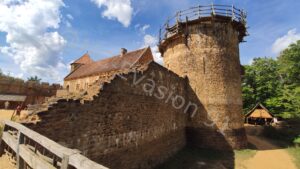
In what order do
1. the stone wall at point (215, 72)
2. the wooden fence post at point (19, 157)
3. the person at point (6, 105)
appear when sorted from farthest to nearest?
the person at point (6, 105), the stone wall at point (215, 72), the wooden fence post at point (19, 157)

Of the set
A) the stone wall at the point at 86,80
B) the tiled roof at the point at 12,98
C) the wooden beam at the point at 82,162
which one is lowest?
the wooden beam at the point at 82,162

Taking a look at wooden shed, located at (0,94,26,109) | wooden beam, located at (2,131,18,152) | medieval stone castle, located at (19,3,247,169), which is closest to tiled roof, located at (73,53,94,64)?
wooden shed, located at (0,94,26,109)

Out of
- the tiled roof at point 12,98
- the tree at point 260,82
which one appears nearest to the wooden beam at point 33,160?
the tiled roof at point 12,98

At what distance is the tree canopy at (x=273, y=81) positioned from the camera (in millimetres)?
22125

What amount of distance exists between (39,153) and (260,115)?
27077 millimetres

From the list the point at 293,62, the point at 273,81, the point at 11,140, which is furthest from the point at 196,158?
the point at 273,81

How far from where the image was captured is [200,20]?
14633 millimetres

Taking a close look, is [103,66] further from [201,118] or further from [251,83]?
[251,83]

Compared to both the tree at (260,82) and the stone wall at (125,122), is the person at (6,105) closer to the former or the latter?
the stone wall at (125,122)

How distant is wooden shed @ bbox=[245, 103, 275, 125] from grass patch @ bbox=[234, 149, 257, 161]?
13.5 metres

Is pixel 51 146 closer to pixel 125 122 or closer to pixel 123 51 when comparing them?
pixel 125 122

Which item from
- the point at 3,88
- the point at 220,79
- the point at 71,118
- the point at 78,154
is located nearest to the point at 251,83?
the point at 220,79

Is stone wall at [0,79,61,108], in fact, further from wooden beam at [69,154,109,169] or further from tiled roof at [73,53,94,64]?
wooden beam at [69,154,109,169]

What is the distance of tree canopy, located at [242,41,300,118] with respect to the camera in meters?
22.1
